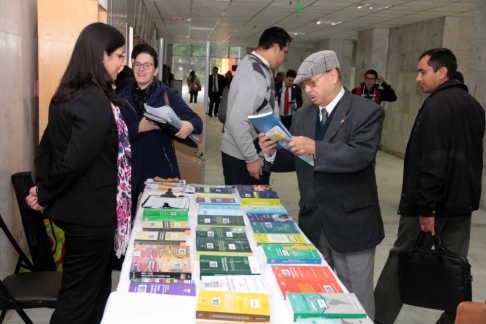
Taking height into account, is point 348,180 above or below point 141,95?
below

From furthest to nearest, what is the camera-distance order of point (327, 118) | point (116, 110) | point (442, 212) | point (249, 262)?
point (442, 212)
point (327, 118)
point (116, 110)
point (249, 262)

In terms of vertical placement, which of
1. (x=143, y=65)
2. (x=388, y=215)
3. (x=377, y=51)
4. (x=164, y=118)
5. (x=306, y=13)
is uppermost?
(x=306, y=13)

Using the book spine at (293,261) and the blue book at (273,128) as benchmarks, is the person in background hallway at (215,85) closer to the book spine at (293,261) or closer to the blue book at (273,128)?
the blue book at (273,128)

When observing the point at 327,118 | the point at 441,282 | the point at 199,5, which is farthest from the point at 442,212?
the point at 199,5

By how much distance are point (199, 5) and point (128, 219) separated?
9.40m

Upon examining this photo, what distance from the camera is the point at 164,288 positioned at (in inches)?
65.9

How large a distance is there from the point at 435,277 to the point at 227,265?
1.50 m

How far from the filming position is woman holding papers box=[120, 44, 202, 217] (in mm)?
3309

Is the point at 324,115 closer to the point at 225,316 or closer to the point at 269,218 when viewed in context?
the point at 269,218

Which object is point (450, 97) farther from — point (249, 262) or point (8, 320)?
point (8, 320)

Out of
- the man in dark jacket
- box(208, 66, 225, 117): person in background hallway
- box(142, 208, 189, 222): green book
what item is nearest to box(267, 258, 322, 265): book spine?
box(142, 208, 189, 222): green book

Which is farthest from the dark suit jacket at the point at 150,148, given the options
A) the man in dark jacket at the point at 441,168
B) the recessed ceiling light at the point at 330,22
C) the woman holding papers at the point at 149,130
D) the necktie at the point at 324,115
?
the recessed ceiling light at the point at 330,22

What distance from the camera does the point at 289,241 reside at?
213 centimetres

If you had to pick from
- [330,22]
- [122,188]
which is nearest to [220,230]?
[122,188]
